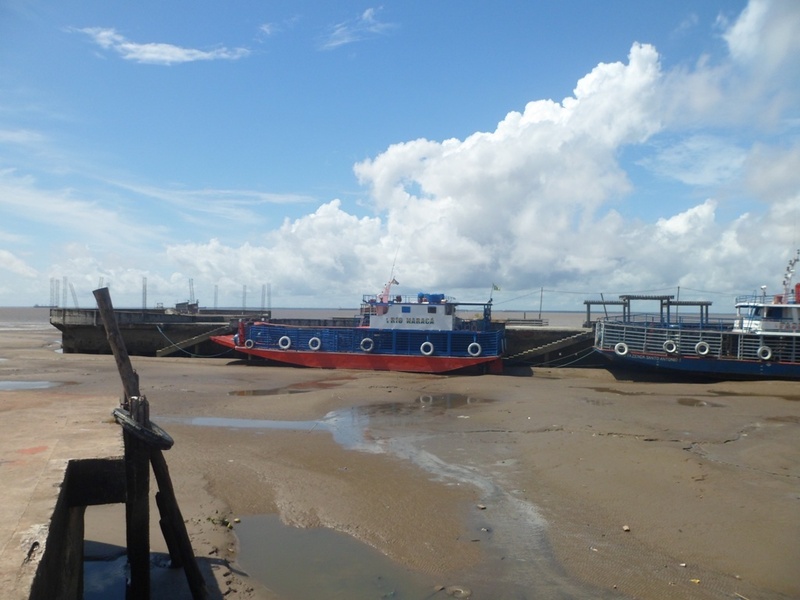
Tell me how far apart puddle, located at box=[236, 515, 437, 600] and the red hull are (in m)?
18.2

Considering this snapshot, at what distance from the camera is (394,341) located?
27344 millimetres

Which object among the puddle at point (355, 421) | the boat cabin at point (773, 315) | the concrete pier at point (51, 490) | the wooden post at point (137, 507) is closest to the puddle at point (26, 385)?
the puddle at point (355, 421)

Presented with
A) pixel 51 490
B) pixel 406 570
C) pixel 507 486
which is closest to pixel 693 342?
pixel 507 486

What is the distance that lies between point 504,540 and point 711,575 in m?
2.36

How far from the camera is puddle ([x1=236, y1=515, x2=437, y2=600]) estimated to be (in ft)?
22.1

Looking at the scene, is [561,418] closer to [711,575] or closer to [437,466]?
[437,466]

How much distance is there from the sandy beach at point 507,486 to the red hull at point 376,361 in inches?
269

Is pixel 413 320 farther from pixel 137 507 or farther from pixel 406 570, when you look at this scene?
pixel 137 507

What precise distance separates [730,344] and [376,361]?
543 inches

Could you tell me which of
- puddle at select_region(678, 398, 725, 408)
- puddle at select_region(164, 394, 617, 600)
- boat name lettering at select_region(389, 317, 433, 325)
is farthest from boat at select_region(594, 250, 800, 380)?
puddle at select_region(164, 394, 617, 600)

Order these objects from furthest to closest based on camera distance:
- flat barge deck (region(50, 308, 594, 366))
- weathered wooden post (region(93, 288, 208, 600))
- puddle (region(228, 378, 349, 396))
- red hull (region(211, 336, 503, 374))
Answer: flat barge deck (region(50, 308, 594, 366)) → red hull (region(211, 336, 503, 374)) → puddle (region(228, 378, 349, 396)) → weathered wooden post (region(93, 288, 208, 600))

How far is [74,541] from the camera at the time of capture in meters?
6.29

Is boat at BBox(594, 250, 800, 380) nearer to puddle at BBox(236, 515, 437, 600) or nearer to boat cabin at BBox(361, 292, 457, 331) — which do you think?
boat cabin at BBox(361, 292, 457, 331)

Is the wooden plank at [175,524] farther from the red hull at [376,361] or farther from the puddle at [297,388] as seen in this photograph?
the red hull at [376,361]
